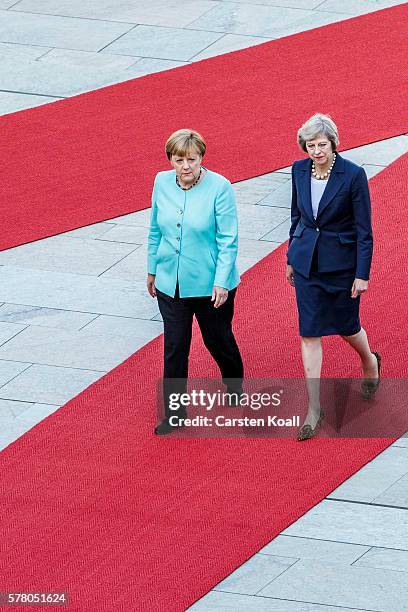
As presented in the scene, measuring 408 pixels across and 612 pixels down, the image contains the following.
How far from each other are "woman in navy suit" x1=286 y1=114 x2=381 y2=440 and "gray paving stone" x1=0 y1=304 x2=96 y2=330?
1840 millimetres

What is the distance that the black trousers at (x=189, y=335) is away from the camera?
330 inches

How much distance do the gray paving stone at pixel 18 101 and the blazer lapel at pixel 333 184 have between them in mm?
5823

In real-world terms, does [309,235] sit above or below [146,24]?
below

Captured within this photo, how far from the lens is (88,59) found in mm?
14398

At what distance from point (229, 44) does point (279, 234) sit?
4.21 m

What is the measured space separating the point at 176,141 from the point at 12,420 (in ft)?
6.23

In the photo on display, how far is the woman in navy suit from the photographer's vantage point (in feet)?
26.6

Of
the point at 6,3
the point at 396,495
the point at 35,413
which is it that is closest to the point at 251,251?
the point at 35,413

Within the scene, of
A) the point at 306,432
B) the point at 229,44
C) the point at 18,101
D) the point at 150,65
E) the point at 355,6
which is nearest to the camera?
the point at 306,432

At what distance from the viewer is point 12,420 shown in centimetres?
866

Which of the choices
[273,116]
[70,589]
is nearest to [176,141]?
[70,589]

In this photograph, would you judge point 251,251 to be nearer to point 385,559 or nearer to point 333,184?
point 333,184

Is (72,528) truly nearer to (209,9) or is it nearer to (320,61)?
(320,61)

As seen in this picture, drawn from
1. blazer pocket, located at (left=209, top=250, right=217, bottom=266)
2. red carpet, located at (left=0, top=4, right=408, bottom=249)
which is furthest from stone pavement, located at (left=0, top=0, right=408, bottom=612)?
blazer pocket, located at (left=209, top=250, right=217, bottom=266)
